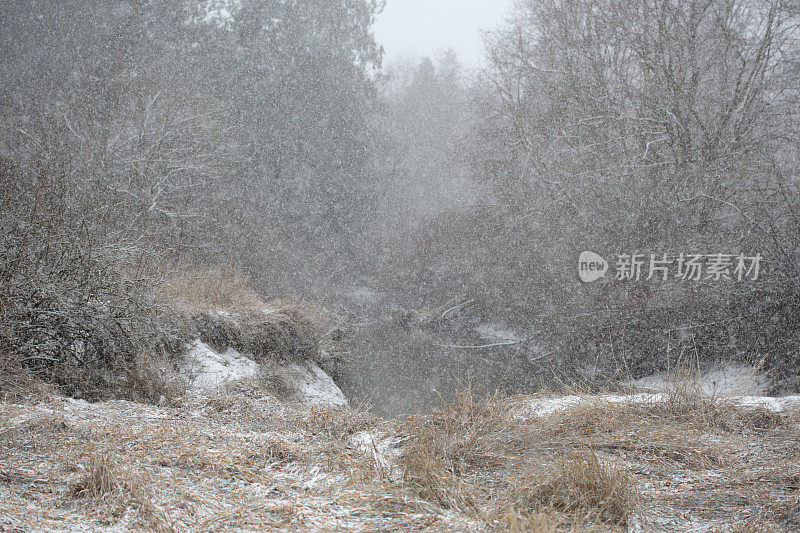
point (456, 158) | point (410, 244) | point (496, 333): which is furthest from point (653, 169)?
point (410, 244)

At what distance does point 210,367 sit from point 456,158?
13.4 meters

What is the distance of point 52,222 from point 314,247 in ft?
58.7

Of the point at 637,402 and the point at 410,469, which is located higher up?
the point at 637,402

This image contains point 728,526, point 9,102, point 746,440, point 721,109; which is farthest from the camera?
point 9,102

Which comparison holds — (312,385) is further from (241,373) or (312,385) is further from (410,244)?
(410,244)

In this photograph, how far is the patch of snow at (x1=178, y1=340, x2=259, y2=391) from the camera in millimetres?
7000

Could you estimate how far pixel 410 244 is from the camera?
23.9 m

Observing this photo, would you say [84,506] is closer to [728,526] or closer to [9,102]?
[728,526]

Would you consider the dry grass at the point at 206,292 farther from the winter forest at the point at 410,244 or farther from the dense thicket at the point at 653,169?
the dense thicket at the point at 653,169

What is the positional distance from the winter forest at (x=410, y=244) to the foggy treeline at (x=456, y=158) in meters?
0.07

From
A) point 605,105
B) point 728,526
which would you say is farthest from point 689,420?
point 605,105

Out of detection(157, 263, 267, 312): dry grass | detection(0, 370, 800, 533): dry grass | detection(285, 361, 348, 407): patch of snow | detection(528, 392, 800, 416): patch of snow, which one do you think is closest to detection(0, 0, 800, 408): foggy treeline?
detection(157, 263, 267, 312): dry grass

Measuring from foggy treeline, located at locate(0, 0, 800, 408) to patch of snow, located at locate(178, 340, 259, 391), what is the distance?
1184mm

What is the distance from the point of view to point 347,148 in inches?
964
